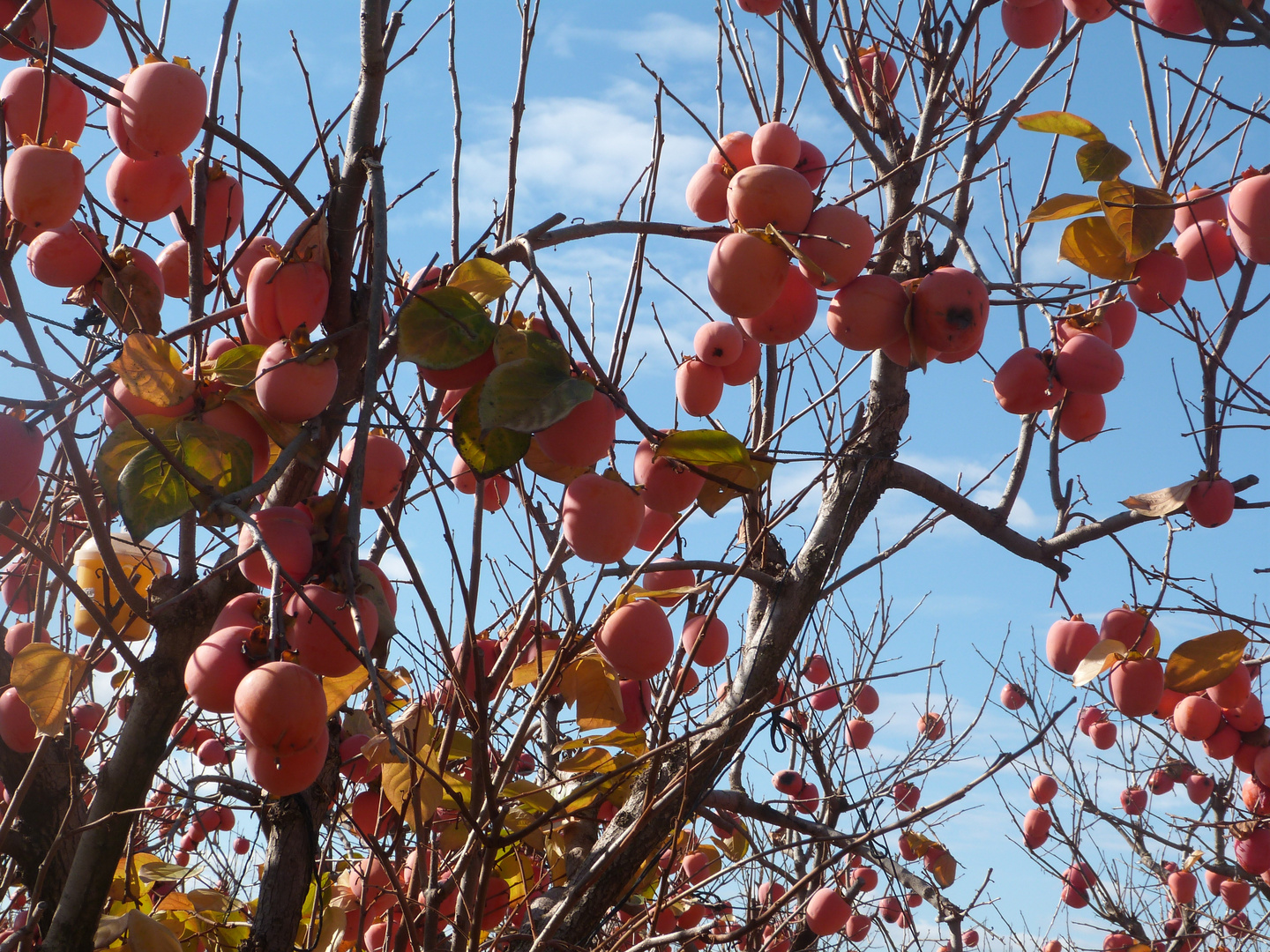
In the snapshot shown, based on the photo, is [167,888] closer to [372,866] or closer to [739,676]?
[372,866]

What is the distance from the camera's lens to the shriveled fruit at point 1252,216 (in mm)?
1588

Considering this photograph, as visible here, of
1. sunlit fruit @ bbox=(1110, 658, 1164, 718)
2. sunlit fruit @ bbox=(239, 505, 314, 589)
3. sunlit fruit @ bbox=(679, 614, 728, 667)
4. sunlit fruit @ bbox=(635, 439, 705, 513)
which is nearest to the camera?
sunlit fruit @ bbox=(239, 505, 314, 589)

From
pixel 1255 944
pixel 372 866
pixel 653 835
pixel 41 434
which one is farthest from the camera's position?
pixel 1255 944

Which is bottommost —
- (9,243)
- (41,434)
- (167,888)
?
(167,888)

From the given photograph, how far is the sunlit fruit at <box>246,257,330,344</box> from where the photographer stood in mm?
989

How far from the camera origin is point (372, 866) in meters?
1.82

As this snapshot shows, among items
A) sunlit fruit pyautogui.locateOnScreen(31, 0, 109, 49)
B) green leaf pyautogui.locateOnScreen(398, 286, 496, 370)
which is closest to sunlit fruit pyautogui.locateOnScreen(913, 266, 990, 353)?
green leaf pyautogui.locateOnScreen(398, 286, 496, 370)

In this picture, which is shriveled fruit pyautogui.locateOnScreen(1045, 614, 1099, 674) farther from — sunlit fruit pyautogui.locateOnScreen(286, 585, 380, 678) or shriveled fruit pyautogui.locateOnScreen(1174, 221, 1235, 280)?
sunlit fruit pyautogui.locateOnScreen(286, 585, 380, 678)

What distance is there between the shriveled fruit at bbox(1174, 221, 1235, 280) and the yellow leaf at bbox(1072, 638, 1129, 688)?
740 millimetres

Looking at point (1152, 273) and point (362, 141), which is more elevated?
point (1152, 273)

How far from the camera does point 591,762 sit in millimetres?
1533

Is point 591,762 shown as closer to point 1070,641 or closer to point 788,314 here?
point 788,314

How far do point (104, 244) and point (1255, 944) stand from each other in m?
6.26

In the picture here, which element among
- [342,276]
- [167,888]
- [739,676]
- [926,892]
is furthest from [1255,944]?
[342,276]
